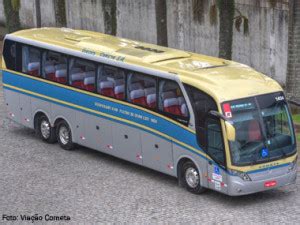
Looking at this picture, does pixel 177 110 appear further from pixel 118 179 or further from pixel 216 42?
pixel 216 42

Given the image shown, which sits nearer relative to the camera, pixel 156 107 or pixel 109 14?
pixel 156 107

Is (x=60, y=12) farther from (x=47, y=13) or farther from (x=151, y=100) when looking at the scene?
(x=151, y=100)

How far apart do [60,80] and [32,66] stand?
48.0 inches

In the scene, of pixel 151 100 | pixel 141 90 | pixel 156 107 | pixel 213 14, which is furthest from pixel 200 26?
pixel 156 107

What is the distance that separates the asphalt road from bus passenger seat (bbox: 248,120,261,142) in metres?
1.38

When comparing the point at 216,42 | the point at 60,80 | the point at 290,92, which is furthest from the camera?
the point at 216,42

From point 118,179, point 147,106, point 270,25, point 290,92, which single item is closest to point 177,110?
point 147,106

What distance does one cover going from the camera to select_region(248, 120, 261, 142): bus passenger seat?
1830 cm

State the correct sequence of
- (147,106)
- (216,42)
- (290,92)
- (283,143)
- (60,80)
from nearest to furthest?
1. (283,143)
2. (147,106)
3. (60,80)
4. (290,92)
5. (216,42)

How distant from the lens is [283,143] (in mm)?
18750

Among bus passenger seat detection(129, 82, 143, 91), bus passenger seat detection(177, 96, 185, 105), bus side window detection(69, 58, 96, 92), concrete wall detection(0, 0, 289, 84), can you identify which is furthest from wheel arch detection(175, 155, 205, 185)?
concrete wall detection(0, 0, 289, 84)

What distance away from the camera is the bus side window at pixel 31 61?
2370cm

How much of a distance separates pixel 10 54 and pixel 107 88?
408cm

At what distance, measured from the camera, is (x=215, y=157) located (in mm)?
18516
